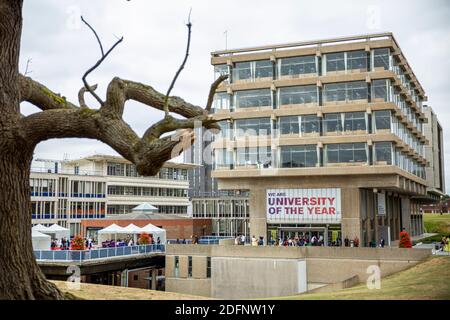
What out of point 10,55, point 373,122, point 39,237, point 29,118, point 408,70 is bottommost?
point 39,237

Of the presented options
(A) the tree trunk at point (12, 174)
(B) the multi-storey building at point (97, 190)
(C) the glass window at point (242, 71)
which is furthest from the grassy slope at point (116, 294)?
(B) the multi-storey building at point (97, 190)

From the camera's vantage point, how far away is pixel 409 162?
2200 inches

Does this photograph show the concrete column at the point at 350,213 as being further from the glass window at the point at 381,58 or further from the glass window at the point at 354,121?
the glass window at the point at 381,58

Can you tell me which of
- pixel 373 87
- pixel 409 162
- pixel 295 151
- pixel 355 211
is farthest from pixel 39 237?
pixel 409 162

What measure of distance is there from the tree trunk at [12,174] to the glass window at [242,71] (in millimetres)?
41120

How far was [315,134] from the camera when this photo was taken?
158ft

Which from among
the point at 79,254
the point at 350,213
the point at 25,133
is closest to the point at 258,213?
the point at 350,213

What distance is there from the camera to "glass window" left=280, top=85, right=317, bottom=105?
48.8m

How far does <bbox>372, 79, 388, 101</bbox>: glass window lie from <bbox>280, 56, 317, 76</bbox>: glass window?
555 cm

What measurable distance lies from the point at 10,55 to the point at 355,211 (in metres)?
40.0

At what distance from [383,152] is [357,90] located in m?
5.98

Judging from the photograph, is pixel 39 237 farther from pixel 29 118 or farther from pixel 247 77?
pixel 29 118

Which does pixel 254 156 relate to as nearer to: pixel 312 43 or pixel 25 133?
pixel 312 43

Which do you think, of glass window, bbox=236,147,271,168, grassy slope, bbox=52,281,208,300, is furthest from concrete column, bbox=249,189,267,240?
grassy slope, bbox=52,281,208,300
